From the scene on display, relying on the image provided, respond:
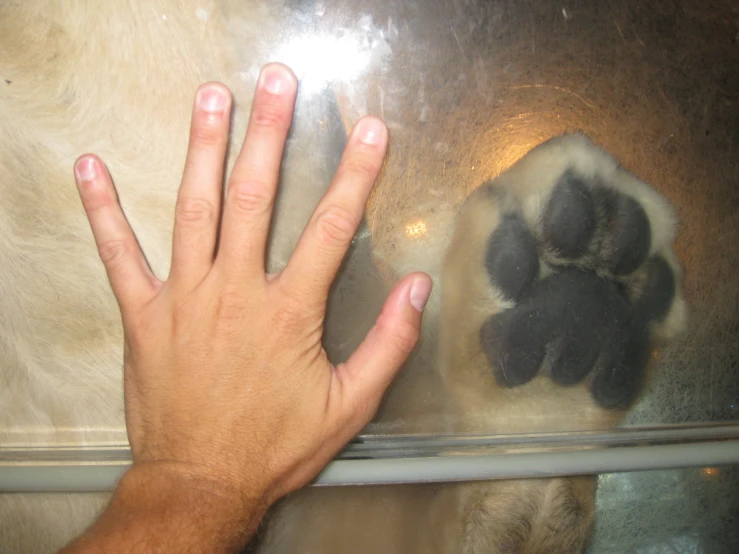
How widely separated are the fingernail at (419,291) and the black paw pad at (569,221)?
17 centimetres

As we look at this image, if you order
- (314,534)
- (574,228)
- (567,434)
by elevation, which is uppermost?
(574,228)

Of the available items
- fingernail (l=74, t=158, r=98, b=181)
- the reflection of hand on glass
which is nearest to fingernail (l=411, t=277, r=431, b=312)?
the reflection of hand on glass

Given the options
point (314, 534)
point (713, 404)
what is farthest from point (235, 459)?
point (713, 404)

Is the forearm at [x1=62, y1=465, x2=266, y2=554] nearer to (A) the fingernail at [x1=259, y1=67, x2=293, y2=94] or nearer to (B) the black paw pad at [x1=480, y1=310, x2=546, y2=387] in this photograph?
(B) the black paw pad at [x1=480, y1=310, x2=546, y2=387]

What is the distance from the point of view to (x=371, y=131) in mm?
799

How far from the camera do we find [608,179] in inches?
32.1

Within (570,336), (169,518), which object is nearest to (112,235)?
(169,518)

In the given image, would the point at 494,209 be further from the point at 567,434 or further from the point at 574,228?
the point at 567,434

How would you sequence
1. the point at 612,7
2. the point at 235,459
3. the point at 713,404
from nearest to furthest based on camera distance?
the point at 235,459
the point at 612,7
the point at 713,404

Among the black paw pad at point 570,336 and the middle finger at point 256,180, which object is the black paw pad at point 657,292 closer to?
the black paw pad at point 570,336

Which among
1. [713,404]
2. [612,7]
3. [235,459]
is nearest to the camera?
[235,459]

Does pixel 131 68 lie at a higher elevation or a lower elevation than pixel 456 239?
higher

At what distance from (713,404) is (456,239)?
1.86ft

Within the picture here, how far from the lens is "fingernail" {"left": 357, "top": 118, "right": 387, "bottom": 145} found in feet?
2.61
